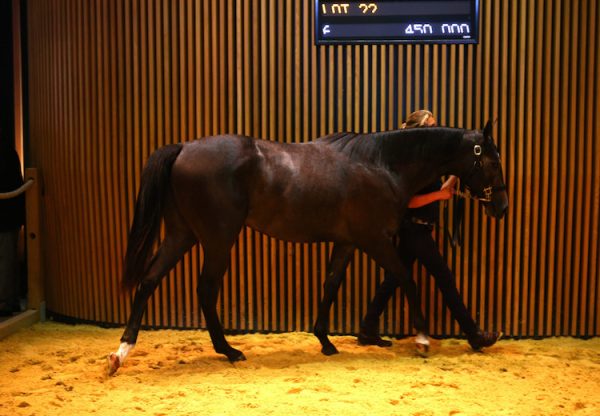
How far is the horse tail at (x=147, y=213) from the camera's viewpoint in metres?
3.92

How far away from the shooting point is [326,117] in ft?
15.9

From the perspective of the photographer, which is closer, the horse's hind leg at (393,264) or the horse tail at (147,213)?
the horse tail at (147,213)

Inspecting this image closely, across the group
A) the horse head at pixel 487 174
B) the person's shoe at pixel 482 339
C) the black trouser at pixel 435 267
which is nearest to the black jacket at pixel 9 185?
the black trouser at pixel 435 267

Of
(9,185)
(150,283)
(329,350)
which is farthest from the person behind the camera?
(9,185)

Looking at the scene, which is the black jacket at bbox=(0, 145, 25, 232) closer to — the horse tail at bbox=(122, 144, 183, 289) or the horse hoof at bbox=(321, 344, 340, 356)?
the horse tail at bbox=(122, 144, 183, 289)

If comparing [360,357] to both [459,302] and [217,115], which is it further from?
[217,115]

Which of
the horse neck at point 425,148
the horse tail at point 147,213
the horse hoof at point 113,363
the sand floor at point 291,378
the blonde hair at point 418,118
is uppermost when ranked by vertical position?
the blonde hair at point 418,118

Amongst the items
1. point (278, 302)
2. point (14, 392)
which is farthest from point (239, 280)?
point (14, 392)

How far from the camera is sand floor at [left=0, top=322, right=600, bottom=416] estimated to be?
333 centimetres

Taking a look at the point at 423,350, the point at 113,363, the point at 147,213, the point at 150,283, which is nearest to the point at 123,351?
the point at 113,363

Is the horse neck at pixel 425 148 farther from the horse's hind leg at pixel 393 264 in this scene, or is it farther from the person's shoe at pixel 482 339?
the person's shoe at pixel 482 339

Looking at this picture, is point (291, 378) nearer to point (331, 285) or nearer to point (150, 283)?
point (331, 285)

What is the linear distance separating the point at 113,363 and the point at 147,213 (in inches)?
35.9

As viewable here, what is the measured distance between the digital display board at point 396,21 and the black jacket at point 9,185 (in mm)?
2626
